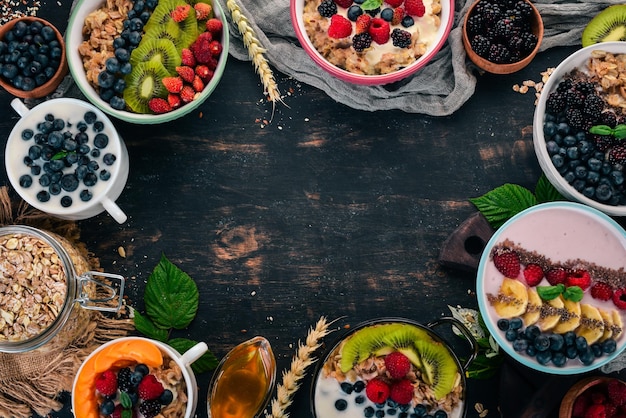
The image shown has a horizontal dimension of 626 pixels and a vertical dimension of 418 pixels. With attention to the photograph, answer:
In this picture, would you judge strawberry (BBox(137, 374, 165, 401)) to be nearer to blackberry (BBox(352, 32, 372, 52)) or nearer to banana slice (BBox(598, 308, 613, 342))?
blackberry (BBox(352, 32, 372, 52))

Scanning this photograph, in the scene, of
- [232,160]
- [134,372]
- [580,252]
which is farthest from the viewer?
[232,160]

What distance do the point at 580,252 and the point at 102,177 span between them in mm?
1505

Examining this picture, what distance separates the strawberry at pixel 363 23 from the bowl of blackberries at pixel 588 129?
1.91 ft

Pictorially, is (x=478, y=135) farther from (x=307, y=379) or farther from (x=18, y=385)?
(x=18, y=385)

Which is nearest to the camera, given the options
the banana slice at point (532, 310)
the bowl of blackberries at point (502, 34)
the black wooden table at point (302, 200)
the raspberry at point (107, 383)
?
the raspberry at point (107, 383)

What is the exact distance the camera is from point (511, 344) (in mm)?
2158

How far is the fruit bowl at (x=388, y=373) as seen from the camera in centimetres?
211

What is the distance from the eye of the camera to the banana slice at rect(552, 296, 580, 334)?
6.96 ft

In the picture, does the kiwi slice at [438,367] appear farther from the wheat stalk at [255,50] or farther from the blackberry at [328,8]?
the blackberry at [328,8]

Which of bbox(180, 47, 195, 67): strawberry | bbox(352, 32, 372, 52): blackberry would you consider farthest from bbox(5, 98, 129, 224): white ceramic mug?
bbox(352, 32, 372, 52): blackberry

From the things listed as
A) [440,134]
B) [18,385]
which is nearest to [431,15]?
[440,134]

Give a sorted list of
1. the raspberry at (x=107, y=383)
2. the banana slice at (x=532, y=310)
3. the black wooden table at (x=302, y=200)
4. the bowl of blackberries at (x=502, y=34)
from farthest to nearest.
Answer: the black wooden table at (x=302, y=200), the bowl of blackberries at (x=502, y=34), the banana slice at (x=532, y=310), the raspberry at (x=107, y=383)

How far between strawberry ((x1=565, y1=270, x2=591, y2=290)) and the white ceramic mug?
138 centimetres

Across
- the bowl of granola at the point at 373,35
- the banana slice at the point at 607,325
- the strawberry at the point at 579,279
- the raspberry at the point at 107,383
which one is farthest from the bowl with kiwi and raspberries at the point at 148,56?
the banana slice at the point at 607,325
